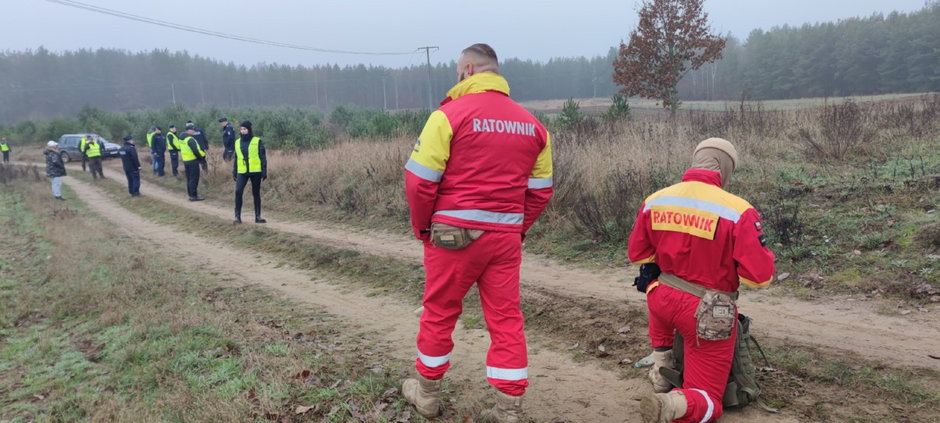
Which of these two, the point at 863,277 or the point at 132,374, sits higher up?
the point at 863,277

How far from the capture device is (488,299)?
11.0 ft

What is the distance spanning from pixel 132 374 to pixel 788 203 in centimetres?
788

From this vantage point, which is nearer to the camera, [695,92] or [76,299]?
[76,299]

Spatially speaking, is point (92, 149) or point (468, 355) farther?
point (92, 149)

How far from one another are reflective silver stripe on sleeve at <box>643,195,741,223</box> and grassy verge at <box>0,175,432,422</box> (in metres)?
2.01

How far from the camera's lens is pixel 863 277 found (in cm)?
564

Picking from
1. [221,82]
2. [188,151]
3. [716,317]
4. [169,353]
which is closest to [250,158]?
[188,151]

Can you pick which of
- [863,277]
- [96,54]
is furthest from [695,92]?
[96,54]

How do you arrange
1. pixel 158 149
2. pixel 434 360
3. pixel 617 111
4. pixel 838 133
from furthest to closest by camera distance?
pixel 158 149
pixel 617 111
pixel 838 133
pixel 434 360

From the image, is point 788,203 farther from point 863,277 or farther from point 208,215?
point 208,215

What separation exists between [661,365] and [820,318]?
2.18 m

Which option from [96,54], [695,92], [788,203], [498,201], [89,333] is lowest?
[89,333]

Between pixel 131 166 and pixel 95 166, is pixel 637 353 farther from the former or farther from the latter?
pixel 95 166

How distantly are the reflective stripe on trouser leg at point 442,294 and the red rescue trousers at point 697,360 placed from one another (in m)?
1.15
